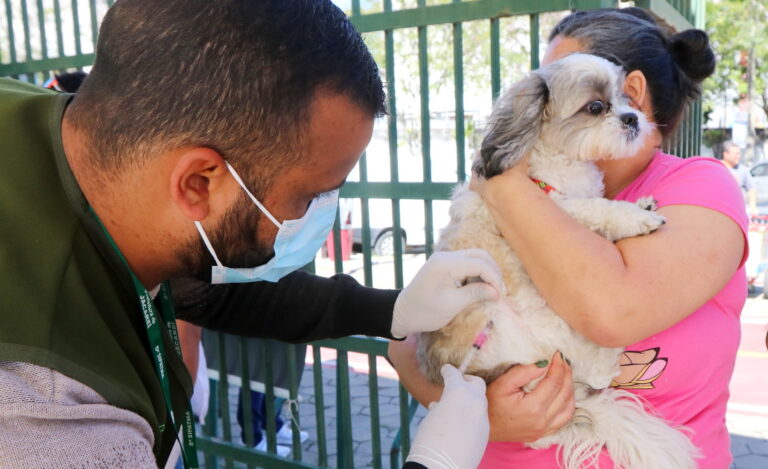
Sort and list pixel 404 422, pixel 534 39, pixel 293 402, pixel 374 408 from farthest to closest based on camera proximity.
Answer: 1. pixel 293 402
2. pixel 374 408
3. pixel 404 422
4. pixel 534 39

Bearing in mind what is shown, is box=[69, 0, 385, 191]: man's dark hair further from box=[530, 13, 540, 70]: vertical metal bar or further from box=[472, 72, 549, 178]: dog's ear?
box=[530, 13, 540, 70]: vertical metal bar

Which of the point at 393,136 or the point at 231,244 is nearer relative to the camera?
the point at 231,244

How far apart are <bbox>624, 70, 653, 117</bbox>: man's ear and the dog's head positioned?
3cm

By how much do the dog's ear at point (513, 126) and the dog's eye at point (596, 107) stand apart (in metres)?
0.15

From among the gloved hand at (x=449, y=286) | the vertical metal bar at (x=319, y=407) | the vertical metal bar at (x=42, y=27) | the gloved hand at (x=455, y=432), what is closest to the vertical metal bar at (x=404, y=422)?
the vertical metal bar at (x=319, y=407)

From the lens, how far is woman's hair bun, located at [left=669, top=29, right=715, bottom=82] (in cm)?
216

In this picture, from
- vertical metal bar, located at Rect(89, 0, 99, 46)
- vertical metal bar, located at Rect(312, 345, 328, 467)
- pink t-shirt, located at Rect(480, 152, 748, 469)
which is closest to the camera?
pink t-shirt, located at Rect(480, 152, 748, 469)

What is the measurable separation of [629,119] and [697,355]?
32.7 inches

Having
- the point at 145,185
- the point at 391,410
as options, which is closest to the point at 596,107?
the point at 145,185

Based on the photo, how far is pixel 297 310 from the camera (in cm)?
250

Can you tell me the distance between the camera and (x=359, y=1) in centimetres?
305

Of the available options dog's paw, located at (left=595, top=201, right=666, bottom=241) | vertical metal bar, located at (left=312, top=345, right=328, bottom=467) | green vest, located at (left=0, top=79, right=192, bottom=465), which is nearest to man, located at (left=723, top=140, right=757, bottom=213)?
vertical metal bar, located at (left=312, top=345, right=328, bottom=467)

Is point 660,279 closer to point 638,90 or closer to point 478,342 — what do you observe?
point 478,342

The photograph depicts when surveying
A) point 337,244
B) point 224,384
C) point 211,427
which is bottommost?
point 211,427
